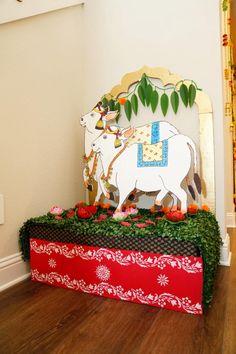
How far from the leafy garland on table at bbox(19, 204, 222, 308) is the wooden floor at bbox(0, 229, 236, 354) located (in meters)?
0.12

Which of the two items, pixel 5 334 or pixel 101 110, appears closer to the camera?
pixel 5 334

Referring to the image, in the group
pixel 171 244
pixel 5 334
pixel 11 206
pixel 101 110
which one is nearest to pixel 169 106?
pixel 101 110

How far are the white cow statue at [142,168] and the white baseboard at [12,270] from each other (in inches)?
22.9

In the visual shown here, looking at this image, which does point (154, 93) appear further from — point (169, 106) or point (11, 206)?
point (11, 206)

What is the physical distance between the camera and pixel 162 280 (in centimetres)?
112

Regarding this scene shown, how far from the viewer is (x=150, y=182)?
150 centimetres

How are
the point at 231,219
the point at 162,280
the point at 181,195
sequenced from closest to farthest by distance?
the point at 162,280 < the point at 181,195 < the point at 231,219

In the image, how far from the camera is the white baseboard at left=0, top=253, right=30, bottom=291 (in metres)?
1.34

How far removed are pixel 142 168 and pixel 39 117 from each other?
0.66 metres

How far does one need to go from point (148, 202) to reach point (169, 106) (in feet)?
2.03

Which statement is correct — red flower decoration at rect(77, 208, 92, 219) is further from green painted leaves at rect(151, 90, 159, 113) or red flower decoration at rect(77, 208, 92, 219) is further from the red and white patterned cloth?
green painted leaves at rect(151, 90, 159, 113)

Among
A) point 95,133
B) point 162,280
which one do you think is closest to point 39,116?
point 95,133

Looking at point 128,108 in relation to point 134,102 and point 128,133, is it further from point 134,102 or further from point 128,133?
point 128,133

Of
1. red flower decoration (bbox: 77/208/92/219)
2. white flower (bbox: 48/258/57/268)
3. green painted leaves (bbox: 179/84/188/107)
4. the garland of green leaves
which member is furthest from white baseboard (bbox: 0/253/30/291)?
green painted leaves (bbox: 179/84/188/107)
